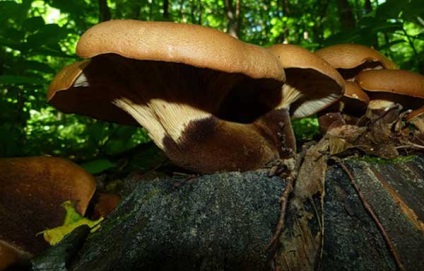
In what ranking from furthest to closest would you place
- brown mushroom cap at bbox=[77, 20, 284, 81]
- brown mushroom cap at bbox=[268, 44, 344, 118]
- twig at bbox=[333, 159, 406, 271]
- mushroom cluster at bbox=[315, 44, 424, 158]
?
mushroom cluster at bbox=[315, 44, 424, 158], brown mushroom cap at bbox=[268, 44, 344, 118], brown mushroom cap at bbox=[77, 20, 284, 81], twig at bbox=[333, 159, 406, 271]

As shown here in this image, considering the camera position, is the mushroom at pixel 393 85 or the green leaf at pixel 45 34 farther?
the green leaf at pixel 45 34

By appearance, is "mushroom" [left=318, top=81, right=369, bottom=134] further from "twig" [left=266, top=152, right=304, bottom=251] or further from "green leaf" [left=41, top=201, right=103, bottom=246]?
"green leaf" [left=41, top=201, right=103, bottom=246]

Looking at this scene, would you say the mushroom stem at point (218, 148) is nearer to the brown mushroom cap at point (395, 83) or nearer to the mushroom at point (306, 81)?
the mushroom at point (306, 81)

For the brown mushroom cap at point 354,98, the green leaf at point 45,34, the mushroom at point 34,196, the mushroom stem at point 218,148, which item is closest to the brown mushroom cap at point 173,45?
the mushroom stem at point 218,148

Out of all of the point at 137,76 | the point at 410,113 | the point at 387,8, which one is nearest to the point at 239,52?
the point at 137,76

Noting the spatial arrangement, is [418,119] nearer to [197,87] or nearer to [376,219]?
[376,219]

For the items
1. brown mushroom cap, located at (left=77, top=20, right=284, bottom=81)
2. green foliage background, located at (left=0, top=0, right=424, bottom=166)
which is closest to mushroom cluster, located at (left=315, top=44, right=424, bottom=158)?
green foliage background, located at (left=0, top=0, right=424, bottom=166)
